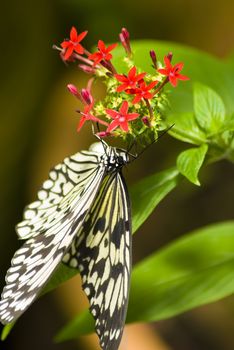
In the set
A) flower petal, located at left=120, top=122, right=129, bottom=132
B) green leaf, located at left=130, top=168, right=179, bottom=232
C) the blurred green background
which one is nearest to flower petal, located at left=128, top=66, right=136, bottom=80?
flower petal, located at left=120, top=122, right=129, bottom=132

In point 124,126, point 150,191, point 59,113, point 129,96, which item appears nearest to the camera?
point 124,126

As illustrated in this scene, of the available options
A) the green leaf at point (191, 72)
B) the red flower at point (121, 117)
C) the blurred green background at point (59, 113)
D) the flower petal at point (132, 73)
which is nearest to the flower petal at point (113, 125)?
the red flower at point (121, 117)

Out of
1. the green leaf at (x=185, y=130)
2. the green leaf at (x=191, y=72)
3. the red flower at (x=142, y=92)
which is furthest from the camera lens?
the green leaf at (x=191, y=72)

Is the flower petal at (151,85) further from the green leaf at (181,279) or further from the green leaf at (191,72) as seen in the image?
the green leaf at (181,279)

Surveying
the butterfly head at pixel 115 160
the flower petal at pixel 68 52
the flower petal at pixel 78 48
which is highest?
the flower petal at pixel 68 52

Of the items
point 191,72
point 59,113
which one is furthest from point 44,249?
point 59,113

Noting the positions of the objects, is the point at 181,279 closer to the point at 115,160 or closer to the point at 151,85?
the point at 115,160

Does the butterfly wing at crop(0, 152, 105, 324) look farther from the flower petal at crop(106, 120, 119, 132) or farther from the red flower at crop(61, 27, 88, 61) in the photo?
the red flower at crop(61, 27, 88, 61)
